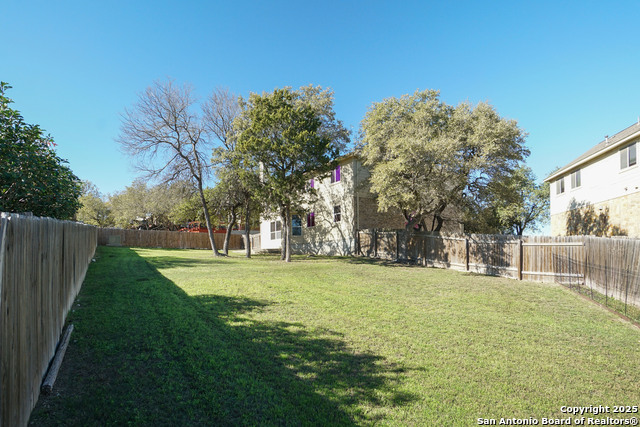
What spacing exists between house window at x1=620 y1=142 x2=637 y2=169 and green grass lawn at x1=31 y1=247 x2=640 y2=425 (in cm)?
1206

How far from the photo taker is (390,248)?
18953 millimetres

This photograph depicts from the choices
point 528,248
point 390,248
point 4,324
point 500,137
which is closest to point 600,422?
point 4,324

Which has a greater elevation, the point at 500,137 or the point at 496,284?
the point at 500,137

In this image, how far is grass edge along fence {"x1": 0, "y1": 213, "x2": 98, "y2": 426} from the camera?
2.20 meters

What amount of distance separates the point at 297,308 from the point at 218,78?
19.9 metres

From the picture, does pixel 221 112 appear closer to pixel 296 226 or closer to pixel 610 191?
pixel 296 226

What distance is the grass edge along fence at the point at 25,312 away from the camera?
2.20 m

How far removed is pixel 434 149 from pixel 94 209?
153ft

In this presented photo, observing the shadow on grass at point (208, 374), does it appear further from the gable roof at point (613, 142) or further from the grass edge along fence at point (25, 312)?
the gable roof at point (613, 142)

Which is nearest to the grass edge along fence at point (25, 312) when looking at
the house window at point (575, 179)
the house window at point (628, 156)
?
the house window at point (628, 156)

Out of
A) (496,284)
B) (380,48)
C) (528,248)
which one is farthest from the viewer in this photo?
(380,48)

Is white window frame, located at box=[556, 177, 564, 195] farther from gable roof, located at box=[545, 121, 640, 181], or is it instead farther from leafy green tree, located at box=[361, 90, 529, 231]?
leafy green tree, located at box=[361, 90, 529, 231]

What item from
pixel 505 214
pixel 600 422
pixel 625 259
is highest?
pixel 505 214

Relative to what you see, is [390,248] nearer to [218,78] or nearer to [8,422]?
[218,78]
